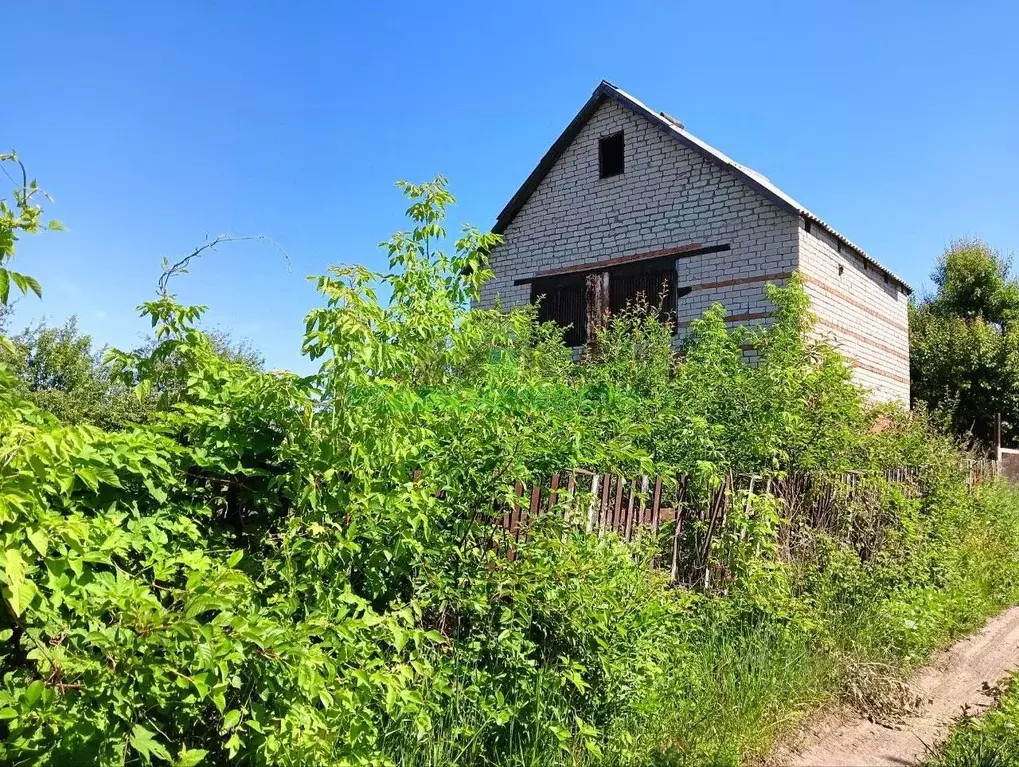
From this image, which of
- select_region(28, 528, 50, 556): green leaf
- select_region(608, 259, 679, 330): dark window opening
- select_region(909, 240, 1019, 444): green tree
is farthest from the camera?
select_region(909, 240, 1019, 444): green tree

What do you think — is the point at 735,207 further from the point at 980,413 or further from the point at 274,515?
the point at 980,413

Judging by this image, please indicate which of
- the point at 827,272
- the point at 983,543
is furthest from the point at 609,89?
the point at 983,543

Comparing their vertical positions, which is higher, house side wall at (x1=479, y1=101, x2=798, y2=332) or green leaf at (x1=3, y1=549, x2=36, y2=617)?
house side wall at (x1=479, y1=101, x2=798, y2=332)

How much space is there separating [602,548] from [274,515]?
1.56 metres

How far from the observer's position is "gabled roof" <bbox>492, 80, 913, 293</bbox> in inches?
421

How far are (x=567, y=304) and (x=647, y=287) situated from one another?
5.11 ft

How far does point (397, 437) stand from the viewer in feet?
8.52

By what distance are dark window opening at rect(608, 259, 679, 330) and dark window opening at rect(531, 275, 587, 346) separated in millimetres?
597

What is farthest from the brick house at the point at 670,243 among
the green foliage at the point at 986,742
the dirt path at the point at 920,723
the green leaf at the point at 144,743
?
the green leaf at the point at 144,743

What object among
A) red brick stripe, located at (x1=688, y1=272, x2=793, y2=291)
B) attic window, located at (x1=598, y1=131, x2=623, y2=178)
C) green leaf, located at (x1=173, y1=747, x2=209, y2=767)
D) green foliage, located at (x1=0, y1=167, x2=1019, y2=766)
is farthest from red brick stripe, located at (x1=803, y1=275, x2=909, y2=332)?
green leaf, located at (x1=173, y1=747, x2=209, y2=767)

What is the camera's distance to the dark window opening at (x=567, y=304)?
1249cm

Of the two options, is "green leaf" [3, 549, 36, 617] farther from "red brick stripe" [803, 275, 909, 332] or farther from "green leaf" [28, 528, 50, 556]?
"red brick stripe" [803, 275, 909, 332]

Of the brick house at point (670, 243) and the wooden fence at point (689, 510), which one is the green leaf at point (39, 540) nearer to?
the wooden fence at point (689, 510)

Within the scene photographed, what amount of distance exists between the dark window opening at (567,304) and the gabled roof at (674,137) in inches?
74.8
